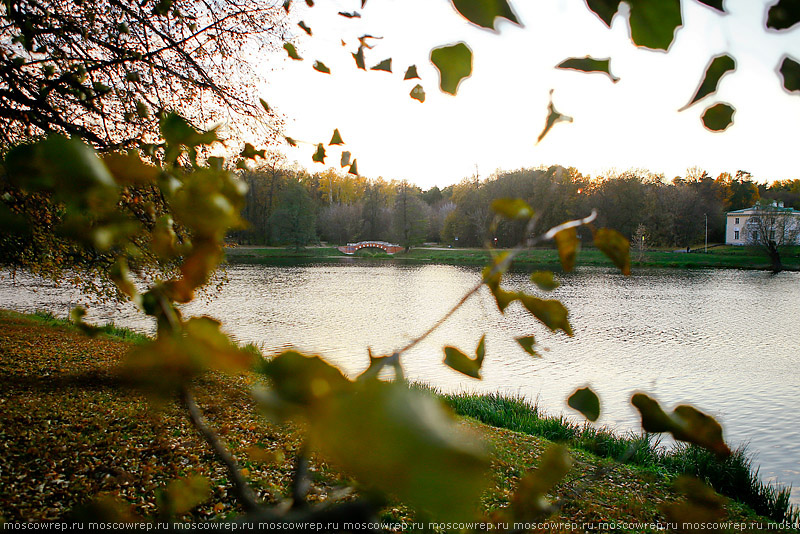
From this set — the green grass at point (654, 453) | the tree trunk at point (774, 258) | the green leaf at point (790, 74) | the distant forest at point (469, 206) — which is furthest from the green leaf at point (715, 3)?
the tree trunk at point (774, 258)

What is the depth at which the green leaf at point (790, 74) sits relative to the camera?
0.61 meters

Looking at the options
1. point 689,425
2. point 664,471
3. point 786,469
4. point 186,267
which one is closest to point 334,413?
point 186,267

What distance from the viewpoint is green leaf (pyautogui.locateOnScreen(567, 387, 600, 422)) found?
55cm

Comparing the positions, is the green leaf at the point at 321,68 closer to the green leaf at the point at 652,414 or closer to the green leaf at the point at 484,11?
the green leaf at the point at 484,11

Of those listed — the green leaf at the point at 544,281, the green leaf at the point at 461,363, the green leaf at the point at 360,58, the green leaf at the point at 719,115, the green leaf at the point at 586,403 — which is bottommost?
the green leaf at the point at 586,403

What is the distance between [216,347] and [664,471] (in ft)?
20.2

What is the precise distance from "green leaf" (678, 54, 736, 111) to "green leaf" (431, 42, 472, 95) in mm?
259

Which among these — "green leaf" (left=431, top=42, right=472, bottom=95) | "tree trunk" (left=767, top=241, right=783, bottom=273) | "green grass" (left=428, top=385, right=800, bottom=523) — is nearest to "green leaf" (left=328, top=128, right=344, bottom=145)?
"green leaf" (left=431, top=42, right=472, bottom=95)

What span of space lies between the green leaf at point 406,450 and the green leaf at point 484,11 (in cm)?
36

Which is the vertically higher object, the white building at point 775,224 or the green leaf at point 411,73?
the white building at point 775,224

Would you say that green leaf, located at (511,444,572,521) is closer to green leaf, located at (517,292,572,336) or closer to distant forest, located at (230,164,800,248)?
green leaf, located at (517,292,572,336)

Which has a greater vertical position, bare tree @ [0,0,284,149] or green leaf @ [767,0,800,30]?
bare tree @ [0,0,284,149]

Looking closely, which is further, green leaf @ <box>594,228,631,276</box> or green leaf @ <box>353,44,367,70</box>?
green leaf @ <box>353,44,367,70</box>

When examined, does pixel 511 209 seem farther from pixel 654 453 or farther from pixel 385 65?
pixel 654 453
